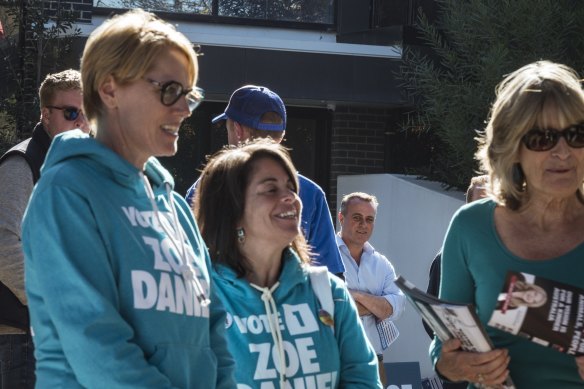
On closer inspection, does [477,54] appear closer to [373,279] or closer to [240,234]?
[373,279]

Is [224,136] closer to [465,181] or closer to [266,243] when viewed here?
[465,181]

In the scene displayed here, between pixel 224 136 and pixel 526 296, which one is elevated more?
pixel 526 296

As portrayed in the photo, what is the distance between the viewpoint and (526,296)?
122 inches

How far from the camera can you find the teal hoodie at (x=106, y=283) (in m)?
2.62

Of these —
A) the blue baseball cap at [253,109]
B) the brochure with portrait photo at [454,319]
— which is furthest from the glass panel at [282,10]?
the brochure with portrait photo at [454,319]

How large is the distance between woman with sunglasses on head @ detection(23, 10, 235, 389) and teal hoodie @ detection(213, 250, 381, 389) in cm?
39

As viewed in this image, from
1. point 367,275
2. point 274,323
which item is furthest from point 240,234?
point 367,275

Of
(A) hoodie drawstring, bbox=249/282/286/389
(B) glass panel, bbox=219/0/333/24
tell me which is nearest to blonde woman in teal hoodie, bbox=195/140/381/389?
(A) hoodie drawstring, bbox=249/282/286/389

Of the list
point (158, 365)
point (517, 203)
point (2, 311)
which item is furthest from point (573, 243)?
point (2, 311)

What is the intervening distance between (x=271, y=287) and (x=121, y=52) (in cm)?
117

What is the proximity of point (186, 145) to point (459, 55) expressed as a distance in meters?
3.27

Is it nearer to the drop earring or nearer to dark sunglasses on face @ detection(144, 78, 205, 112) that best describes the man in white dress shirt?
the drop earring

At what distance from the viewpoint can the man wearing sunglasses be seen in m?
4.73

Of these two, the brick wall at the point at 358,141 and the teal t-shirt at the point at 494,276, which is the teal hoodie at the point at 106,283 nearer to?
the teal t-shirt at the point at 494,276
